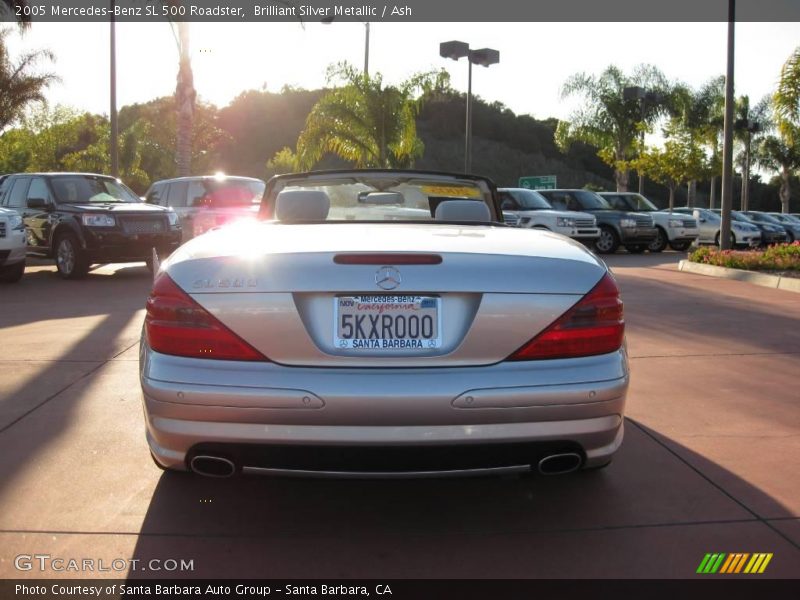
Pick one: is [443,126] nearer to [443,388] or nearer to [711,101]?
[711,101]

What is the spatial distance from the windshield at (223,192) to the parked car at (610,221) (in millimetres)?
9056

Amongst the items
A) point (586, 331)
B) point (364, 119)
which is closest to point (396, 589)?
point (586, 331)

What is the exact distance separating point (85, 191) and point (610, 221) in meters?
12.9

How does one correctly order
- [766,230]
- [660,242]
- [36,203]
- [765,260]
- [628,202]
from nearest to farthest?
[36,203] → [765,260] → [628,202] → [660,242] → [766,230]

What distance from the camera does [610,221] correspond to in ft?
72.9

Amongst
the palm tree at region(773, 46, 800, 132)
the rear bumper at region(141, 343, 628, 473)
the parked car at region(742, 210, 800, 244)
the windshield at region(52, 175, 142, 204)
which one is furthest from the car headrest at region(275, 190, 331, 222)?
the parked car at region(742, 210, 800, 244)

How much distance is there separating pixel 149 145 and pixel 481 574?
189 ft

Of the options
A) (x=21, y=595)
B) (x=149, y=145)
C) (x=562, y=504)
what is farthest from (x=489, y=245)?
(x=149, y=145)

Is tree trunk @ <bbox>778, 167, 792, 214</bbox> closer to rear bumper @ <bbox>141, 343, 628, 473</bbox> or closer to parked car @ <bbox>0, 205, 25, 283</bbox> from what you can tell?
parked car @ <bbox>0, 205, 25, 283</bbox>

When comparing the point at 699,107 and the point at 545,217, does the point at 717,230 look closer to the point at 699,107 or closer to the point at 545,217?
the point at 545,217

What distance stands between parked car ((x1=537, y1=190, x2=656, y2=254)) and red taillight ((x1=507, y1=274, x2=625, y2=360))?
19.3 meters

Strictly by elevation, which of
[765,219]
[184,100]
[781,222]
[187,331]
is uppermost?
[184,100]

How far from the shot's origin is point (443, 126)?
86.7m

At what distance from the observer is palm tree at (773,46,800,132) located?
1714cm
